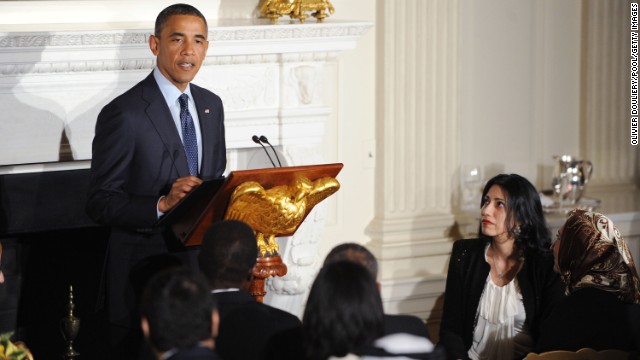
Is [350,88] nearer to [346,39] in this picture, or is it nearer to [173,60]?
[346,39]

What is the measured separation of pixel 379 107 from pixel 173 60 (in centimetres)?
217

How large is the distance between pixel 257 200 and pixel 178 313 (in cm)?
108

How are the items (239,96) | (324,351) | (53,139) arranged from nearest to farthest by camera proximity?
1. (324,351)
2. (53,139)
3. (239,96)

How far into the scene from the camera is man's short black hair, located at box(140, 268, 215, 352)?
259 centimetres

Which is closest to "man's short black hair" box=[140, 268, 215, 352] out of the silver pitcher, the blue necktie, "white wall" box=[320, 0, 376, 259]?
the blue necktie

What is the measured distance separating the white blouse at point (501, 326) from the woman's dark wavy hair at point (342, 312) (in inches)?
70.1

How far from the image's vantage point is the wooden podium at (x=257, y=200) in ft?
11.6

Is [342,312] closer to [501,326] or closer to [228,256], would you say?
[228,256]

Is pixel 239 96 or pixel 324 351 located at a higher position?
pixel 239 96

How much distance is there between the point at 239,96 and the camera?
522 cm

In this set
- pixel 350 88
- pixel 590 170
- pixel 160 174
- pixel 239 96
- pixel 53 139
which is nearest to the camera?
pixel 160 174

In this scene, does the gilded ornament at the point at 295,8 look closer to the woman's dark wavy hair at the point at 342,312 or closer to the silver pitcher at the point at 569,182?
the silver pitcher at the point at 569,182

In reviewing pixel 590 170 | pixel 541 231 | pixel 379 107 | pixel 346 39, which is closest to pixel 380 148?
pixel 379 107

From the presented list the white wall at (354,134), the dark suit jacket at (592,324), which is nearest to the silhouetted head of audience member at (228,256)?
the dark suit jacket at (592,324)
